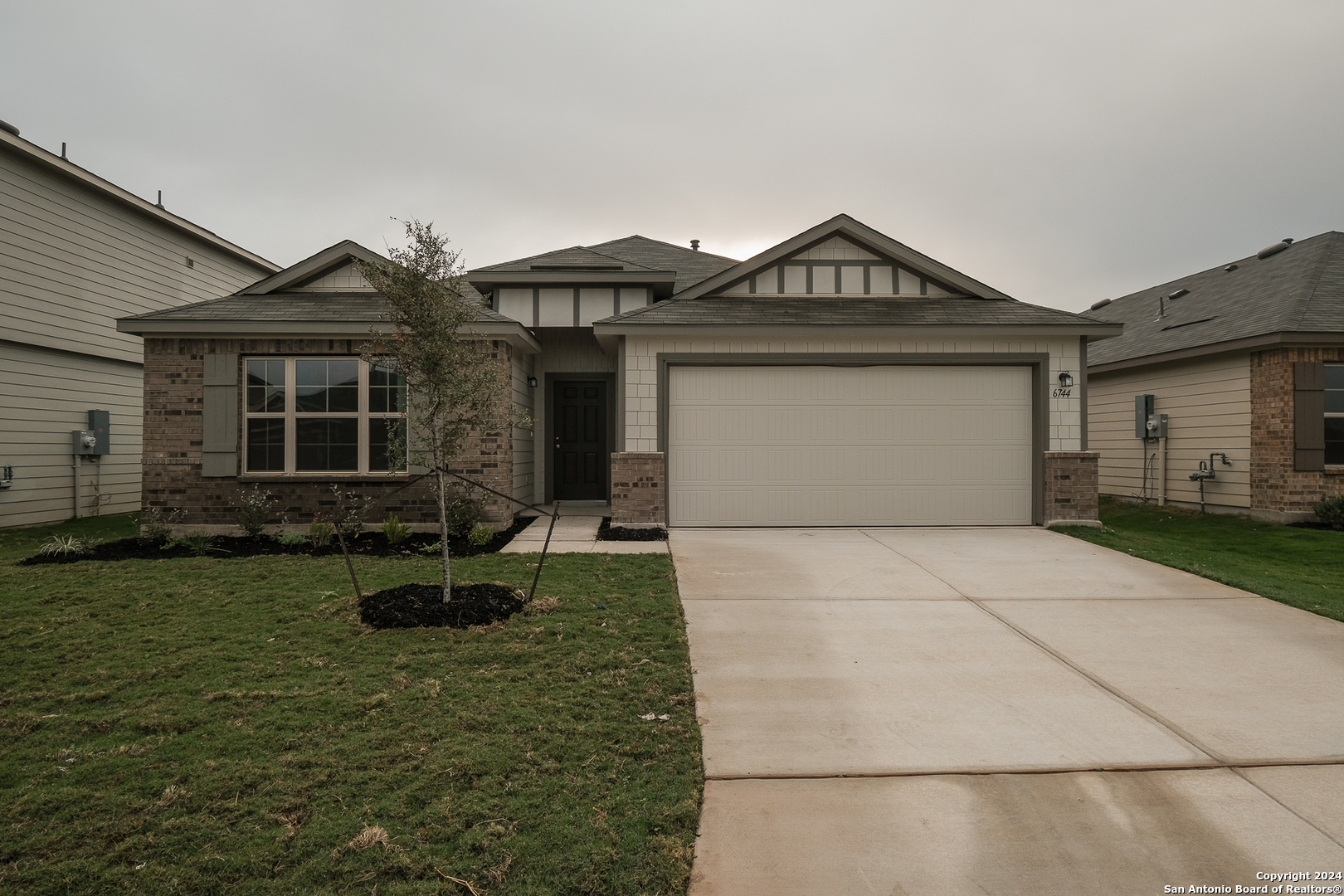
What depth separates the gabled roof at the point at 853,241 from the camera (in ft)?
34.2

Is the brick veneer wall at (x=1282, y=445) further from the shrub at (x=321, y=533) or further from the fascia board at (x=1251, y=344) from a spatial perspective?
the shrub at (x=321, y=533)

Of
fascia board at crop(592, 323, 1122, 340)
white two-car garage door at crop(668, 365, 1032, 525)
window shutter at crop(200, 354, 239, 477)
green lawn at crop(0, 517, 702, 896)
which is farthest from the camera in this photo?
white two-car garage door at crop(668, 365, 1032, 525)

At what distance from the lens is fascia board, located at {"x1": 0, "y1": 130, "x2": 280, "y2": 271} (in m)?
10.4

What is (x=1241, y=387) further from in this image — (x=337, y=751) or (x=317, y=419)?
(x=317, y=419)

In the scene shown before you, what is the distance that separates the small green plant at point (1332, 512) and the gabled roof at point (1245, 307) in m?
2.50

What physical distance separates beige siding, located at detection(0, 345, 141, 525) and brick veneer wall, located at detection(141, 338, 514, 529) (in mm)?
3213

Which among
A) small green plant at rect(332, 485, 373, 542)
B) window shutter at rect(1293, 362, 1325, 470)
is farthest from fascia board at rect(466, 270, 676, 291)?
window shutter at rect(1293, 362, 1325, 470)

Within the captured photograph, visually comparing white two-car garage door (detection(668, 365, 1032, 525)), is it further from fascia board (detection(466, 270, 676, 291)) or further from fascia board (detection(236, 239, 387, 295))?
fascia board (detection(236, 239, 387, 295))

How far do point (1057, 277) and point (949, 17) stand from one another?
37.8 ft

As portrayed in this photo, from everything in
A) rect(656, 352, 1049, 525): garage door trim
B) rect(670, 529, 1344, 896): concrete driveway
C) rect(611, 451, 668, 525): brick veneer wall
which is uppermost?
rect(656, 352, 1049, 525): garage door trim

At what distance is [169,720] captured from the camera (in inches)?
139

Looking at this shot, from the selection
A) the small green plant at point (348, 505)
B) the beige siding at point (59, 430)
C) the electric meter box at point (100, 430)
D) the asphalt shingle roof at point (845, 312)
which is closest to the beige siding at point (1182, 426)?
the asphalt shingle roof at point (845, 312)

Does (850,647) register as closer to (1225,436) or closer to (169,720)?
(169,720)

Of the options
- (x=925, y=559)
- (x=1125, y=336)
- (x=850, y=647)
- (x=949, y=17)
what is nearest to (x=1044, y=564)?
(x=925, y=559)
